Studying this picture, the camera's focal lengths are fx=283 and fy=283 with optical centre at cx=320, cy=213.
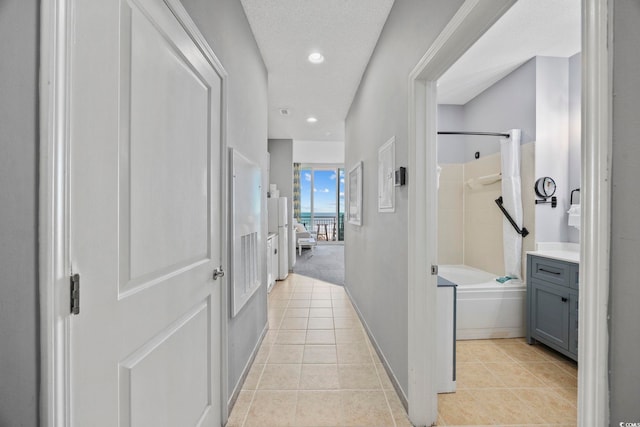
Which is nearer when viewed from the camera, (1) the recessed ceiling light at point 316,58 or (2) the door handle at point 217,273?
(2) the door handle at point 217,273

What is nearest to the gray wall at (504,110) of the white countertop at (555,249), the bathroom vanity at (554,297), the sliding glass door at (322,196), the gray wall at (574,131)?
the gray wall at (574,131)

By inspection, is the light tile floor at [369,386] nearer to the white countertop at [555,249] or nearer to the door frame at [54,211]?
the white countertop at [555,249]

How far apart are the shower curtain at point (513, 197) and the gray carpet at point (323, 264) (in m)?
2.57

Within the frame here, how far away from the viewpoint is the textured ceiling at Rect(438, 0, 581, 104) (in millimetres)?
2031

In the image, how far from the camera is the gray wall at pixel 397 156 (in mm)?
1611

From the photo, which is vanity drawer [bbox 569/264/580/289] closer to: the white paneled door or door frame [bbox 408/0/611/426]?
door frame [bbox 408/0/611/426]

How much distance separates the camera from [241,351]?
1.95 meters

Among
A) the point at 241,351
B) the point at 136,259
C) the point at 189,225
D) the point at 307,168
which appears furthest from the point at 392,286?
the point at 307,168

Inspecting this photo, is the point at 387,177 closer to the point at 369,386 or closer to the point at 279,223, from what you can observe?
the point at 369,386

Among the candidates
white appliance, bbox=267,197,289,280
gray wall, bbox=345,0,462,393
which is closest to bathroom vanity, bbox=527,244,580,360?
gray wall, bbox=345,0,462,393

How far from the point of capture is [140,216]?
0.87 meters

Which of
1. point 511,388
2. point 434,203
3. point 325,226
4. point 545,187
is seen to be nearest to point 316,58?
point 434,203

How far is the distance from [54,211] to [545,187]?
3384 millimetres

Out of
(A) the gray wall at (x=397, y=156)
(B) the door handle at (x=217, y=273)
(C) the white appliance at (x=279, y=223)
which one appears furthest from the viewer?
(C) the white appliance at (x=279, y=223)
